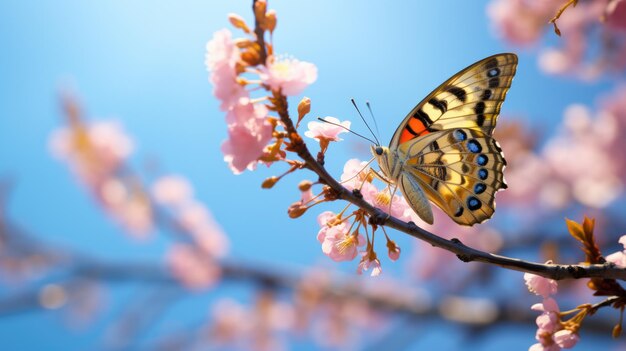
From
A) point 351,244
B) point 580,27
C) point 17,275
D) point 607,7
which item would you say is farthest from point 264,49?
point 17,275

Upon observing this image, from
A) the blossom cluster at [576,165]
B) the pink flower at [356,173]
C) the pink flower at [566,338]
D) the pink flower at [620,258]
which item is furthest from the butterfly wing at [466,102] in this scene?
the blossom cluster at [576,165]

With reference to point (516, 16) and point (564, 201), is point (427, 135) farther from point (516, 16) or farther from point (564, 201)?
point (564, 201)

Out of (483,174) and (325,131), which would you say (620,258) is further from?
(325,131)

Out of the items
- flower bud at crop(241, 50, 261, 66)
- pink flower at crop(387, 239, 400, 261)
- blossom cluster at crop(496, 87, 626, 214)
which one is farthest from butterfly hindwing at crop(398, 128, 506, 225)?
blossom cluster at crop(496, 87, 626, 214)

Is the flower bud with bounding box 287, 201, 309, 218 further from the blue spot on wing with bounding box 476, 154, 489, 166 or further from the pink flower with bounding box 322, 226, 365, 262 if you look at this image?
the blue spot on wing with bounding box 476, 154, 489, 166

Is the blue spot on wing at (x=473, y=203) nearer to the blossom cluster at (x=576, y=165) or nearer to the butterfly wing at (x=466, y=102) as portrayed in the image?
the butterfly wing at (x=466, y=102)
